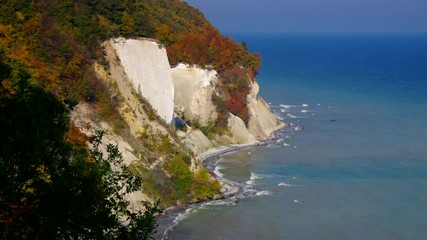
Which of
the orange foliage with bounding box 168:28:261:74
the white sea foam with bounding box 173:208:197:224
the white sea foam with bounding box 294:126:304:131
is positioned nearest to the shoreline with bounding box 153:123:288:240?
the white sea foam with bounding box 173:208:197:224

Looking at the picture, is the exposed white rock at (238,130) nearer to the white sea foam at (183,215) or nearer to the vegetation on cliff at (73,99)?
the vegetation on cliff at (73,99)

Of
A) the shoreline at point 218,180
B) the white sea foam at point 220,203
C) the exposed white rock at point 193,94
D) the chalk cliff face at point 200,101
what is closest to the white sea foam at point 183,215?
the shoreline at point 218,180

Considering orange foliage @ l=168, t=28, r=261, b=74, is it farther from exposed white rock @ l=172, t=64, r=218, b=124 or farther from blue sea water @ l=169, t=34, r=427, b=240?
blue sea water @ l=169, t=34, r=427, b=240

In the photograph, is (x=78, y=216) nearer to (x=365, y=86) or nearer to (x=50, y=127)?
(x=50, y=127)

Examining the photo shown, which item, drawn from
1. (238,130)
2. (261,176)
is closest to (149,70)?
(261,176)

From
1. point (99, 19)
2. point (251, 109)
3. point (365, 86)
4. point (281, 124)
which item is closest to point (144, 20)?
point (99, 19)

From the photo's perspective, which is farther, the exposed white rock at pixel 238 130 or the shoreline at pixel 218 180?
the exposed white rock at pixel 238 130
